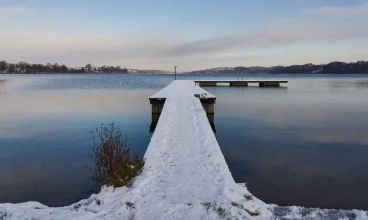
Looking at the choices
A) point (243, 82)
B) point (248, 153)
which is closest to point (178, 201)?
point (248, 153)

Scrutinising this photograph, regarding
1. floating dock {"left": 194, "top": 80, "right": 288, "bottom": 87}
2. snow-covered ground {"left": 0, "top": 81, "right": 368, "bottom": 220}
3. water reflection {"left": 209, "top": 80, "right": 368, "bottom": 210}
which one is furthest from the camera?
floating dock {"left": 194, "top": 80, "right": 288, "bottom": 87}

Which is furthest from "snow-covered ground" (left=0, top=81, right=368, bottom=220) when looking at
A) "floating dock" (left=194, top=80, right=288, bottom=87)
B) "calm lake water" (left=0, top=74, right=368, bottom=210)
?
"floating dock" (left=194, top=80, right=288, bottom=87)

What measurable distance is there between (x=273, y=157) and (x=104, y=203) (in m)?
7.71

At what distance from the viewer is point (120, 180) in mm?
5934

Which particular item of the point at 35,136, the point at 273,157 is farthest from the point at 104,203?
the point at 35,136

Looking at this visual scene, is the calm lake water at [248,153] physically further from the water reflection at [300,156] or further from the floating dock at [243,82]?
the floating dock at [243,82]

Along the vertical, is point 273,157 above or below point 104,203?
below

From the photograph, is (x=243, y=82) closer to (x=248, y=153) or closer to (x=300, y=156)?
(x=248, y=153)

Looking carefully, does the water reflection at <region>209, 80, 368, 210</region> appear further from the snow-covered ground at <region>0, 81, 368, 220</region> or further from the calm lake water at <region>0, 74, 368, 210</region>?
the snow-covered ground at <region>0, 81, 368, 220</region>

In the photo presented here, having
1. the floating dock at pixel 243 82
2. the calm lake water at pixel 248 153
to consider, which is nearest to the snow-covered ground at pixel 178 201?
the calm lake water at pixel 248 153

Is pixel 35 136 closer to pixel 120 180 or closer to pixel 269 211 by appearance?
pixel 120 180

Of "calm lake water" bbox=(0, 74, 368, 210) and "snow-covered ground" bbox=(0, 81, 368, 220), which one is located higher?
"snow-covered ground" bbox=(0, 81, 368, 220)

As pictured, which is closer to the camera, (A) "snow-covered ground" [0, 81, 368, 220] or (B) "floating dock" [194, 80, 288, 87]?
(A) "snow-covered ground" [0, 81, 368, 220]

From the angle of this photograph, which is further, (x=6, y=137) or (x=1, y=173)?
(x=6, y=137)
